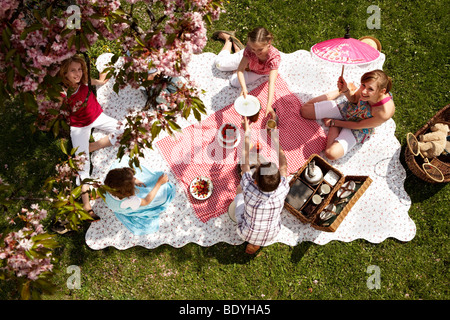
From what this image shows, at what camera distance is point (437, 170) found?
4719mm

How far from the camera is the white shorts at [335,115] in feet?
16.3

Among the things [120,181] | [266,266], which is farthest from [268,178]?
[266,266]

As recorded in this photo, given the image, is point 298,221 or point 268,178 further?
point 298,221

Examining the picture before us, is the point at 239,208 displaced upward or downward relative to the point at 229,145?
downward

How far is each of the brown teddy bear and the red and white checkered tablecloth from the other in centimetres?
142

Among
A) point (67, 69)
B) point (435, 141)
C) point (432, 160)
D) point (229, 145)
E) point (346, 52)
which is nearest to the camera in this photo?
point (346, 52)

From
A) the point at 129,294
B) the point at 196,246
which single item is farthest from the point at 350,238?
the point at 129,294

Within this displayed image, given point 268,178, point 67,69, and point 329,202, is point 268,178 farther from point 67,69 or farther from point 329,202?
point 67,69

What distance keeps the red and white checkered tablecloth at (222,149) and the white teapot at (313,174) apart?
46cm

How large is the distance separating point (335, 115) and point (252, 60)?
62.1 inches

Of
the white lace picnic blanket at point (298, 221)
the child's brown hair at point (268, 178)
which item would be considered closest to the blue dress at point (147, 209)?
the white lace picnic blanket at point (298, 221)

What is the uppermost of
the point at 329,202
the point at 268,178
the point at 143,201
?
the point at 268,178

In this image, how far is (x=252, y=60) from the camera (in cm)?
503

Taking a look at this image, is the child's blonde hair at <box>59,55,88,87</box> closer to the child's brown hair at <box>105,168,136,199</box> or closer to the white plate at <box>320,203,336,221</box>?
the child's brown hair at <box>105,168,136,199</box>
